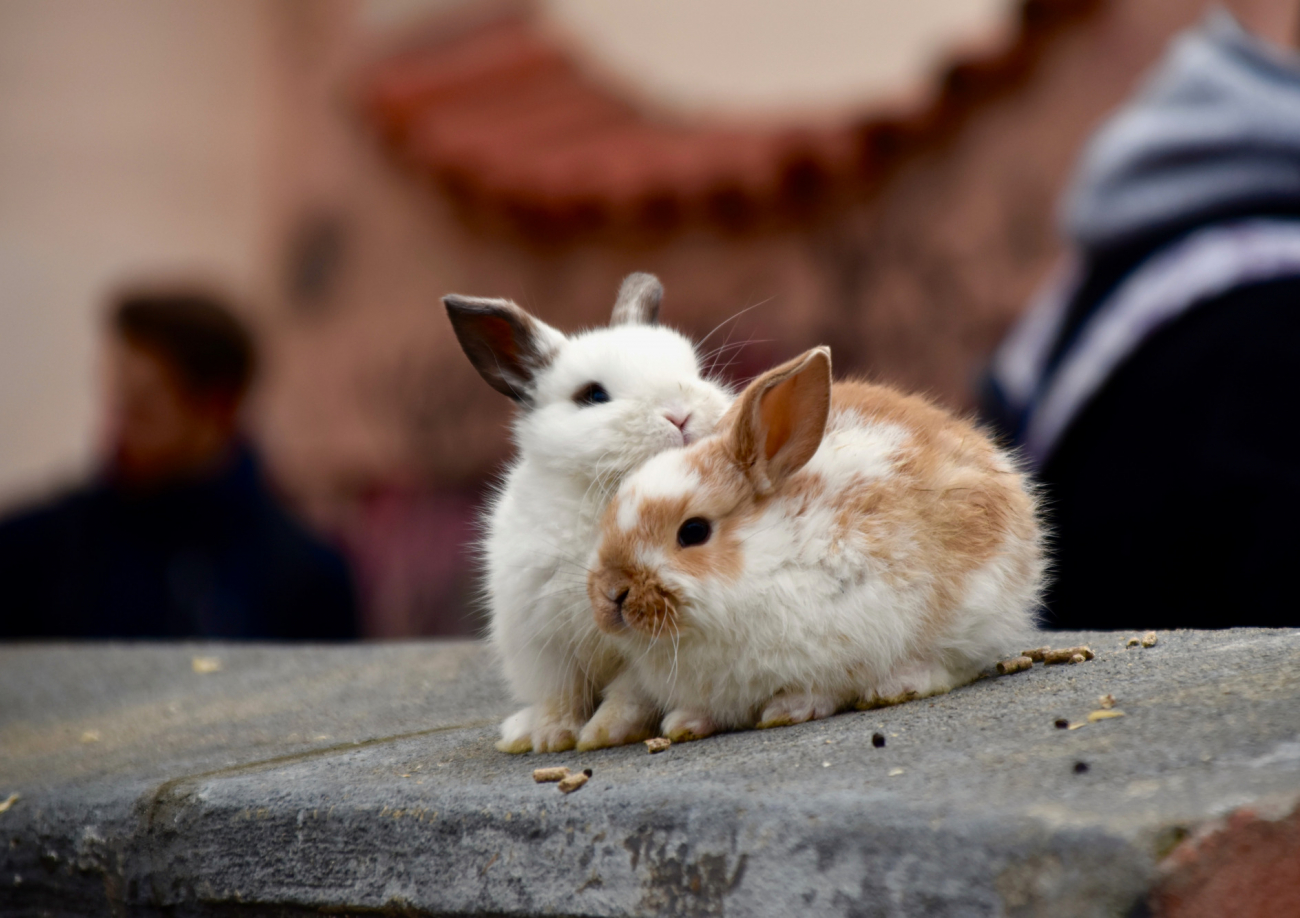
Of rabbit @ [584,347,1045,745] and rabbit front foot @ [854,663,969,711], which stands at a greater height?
rabbit @ [584,347,1045,745]

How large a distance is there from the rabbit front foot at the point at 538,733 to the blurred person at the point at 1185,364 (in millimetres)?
1770

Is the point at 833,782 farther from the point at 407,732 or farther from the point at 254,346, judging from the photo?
the point at 254,346

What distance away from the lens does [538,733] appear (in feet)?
6.50

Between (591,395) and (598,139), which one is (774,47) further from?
(591,395)

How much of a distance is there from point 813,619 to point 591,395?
0.49 m

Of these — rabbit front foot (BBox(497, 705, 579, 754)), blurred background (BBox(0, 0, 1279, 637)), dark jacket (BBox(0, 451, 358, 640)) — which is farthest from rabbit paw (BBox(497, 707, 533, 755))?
dark jacket (BBox(0, 451, 358, 640))

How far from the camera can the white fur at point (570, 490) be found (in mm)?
1871

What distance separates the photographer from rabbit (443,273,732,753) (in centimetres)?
187

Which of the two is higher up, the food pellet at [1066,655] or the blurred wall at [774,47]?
the blurred wall at [774,47]

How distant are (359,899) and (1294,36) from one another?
4.03 metres

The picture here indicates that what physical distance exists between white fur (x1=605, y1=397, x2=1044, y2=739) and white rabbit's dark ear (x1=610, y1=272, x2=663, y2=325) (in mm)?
368

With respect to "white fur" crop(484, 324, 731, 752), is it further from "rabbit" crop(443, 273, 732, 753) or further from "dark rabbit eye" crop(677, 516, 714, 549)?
"dark rabbit eye" crop(677, 516, 714, 549)

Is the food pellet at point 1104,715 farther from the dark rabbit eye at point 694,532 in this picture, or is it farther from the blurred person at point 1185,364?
the blurred person at point 1185,364

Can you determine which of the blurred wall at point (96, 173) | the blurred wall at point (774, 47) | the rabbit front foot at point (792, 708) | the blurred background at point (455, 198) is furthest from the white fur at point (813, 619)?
the blurred wall at point (96, 173)
